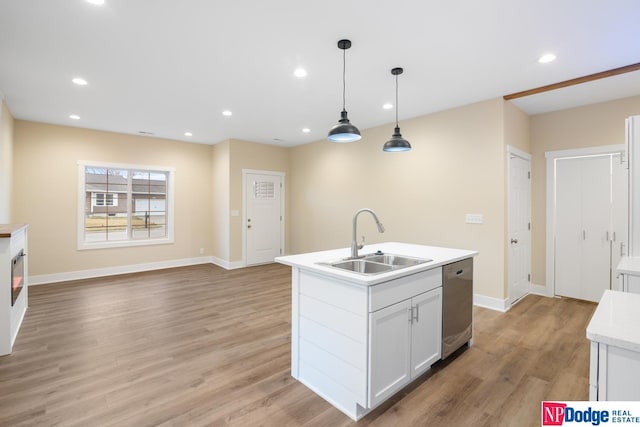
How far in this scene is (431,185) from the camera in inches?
181

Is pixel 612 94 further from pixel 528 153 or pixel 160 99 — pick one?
pixel 160 99

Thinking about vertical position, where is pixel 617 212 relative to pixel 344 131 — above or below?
below

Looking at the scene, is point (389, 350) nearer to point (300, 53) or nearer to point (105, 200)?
point (300, 53)

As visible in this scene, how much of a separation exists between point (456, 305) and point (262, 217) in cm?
507

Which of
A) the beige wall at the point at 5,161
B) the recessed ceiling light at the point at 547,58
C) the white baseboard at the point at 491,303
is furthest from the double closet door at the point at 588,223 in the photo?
the beige wall at the point at 5,161

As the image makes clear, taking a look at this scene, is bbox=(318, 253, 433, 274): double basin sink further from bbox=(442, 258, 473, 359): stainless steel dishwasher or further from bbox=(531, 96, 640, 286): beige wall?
bbox=(531, 96, 640, 286): beige wall

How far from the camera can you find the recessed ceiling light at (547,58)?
9.32 feet

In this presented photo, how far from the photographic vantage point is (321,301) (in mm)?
2150

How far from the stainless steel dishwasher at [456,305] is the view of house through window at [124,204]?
593 cm

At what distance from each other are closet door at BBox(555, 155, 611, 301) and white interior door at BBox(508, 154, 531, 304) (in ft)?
1.25

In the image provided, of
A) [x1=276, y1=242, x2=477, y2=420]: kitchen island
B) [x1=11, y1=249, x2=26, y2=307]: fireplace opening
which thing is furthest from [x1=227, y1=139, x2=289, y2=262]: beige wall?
[x1=276, y1=242, x2=477, y2=420]: kitchen island

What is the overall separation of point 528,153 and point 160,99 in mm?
5272

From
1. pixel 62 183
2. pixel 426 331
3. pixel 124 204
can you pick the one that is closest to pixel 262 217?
pixel 124 204

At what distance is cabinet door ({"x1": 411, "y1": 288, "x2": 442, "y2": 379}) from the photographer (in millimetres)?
2225
